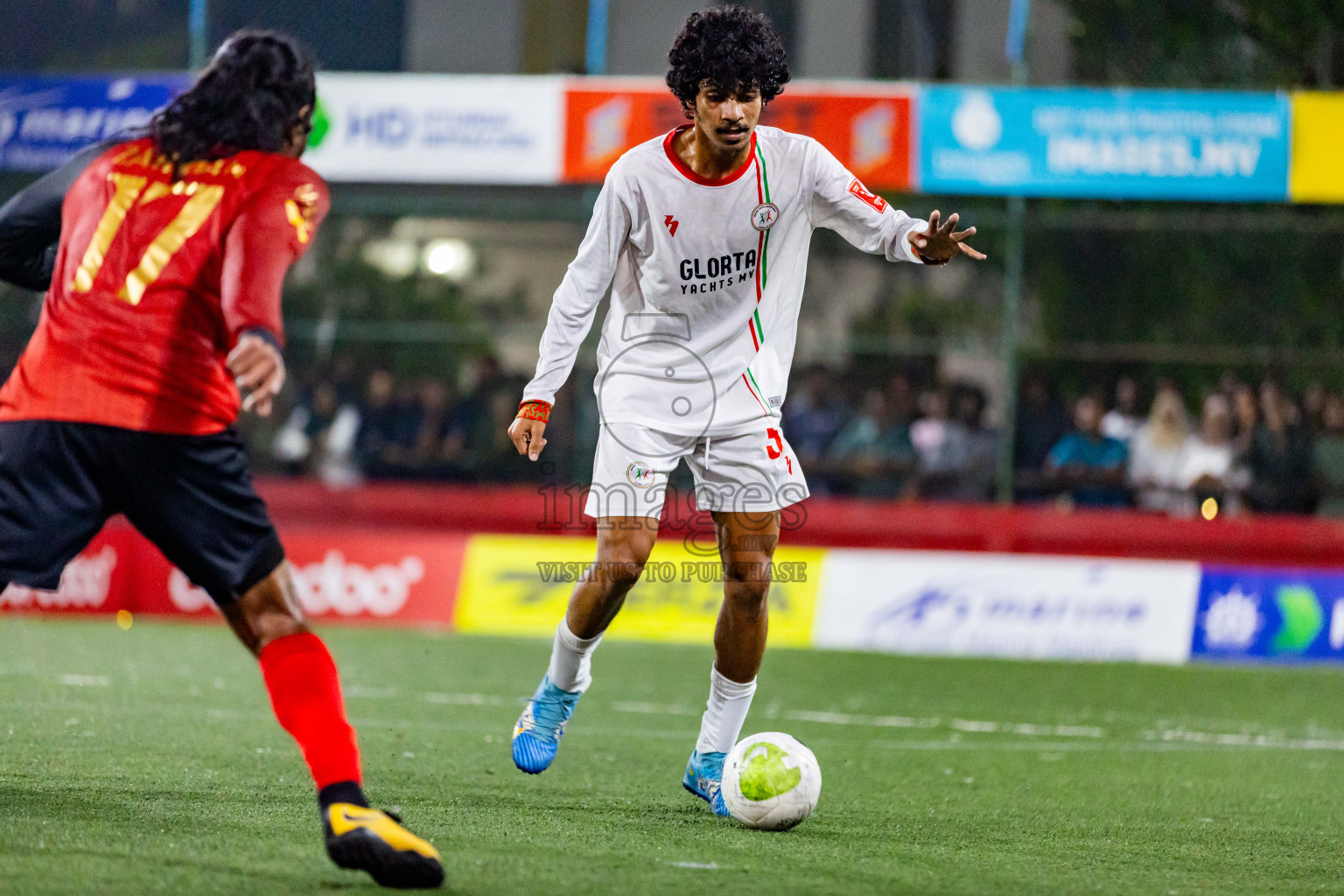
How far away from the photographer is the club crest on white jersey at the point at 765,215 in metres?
5.45

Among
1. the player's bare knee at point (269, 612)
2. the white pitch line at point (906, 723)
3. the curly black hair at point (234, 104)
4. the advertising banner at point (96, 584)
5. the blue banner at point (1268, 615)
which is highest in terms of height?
the curly black hair at point (234, 104)

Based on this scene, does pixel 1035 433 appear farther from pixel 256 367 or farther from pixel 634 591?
pixel 256 367

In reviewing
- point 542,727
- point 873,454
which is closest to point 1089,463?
point 873,454

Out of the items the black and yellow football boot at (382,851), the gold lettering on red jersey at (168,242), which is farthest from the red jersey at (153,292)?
the black and yellow football boot at (382,851)

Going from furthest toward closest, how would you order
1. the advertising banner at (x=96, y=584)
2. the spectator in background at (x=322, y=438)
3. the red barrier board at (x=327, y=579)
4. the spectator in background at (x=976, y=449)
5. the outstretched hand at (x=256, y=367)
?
the spectator in background at (x=322, y=438)
the spectator in background at (x=976, y=449)
the red barrier board at (x=327, y=579)
the advertising banner at (x=96, y=584)
the outstretched hand at (x=256, y=367)

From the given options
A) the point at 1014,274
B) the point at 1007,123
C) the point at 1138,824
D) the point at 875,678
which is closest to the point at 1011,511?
the point at 1014,274

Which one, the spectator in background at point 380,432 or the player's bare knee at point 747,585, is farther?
the spectator in background at point 380,432

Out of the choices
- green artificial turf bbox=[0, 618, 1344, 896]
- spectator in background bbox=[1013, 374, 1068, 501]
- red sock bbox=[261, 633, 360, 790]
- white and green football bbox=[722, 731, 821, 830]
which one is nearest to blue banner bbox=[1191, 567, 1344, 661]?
green artificial turf bbox=[0, 618, 1344, 896]

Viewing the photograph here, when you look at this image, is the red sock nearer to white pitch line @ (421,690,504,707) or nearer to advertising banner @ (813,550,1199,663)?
white pitch line @ (421,690,504,707)

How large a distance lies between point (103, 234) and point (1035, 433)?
464 inches

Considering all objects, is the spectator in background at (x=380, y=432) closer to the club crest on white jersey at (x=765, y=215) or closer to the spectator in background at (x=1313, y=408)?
the spectator in background at (x=1313, y=408)

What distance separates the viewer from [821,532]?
14641 millimetres

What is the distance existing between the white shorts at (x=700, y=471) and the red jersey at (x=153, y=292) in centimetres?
168

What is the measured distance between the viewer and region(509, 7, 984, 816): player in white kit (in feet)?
17.7
